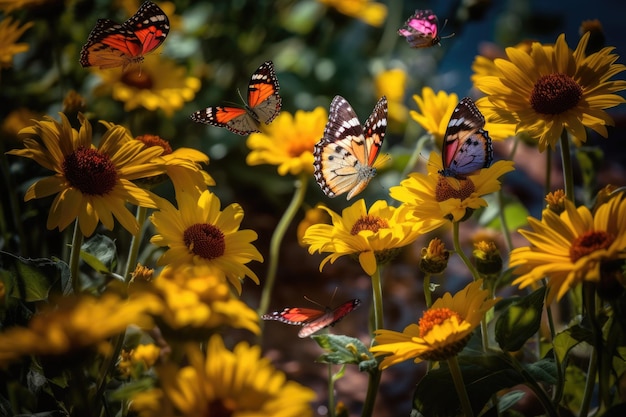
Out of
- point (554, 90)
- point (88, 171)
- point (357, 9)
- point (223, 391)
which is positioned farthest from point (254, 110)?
point (357, 9)

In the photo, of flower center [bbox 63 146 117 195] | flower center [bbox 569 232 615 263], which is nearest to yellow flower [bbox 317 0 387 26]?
flower center [bbox 63 146 117 195]

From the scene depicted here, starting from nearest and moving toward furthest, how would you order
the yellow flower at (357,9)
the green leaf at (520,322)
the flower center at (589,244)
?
1. the flower center at (589,244)
2. the green leaf at (520,322)
3. the yellow flower at (357,9)

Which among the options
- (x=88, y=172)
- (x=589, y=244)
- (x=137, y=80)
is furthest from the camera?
(x=137, y=80)

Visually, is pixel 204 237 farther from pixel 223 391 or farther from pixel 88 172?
pixel 223 391

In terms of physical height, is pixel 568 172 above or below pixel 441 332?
above

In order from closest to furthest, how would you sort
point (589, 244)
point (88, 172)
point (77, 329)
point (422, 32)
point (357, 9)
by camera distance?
point (77, 329) → point (589, 244) → point (88, 172) → point (422, 32) → point (357, 9)

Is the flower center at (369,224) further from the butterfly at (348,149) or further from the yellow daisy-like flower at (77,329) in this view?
the yellow daisy-like flower at (77,329)

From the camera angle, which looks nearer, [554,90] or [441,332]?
[441,332]

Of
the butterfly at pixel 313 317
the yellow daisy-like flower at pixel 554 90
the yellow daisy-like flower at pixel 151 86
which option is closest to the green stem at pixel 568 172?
the yellow daisy-like flower at pixel 554 90
